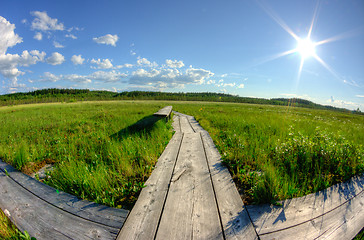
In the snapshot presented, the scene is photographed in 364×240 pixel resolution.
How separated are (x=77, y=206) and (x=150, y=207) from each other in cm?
106

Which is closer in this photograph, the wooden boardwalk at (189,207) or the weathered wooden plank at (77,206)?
the wooden boardwalk at (189,207)

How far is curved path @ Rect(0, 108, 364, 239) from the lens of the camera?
148cm

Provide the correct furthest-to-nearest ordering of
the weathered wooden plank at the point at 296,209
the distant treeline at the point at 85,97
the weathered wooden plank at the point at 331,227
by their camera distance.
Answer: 1. the distant treeline at the point at 85,97
2. the weathered wooden plank at the point at 296,209
3. the weathered wooden plank at the point at 331,227

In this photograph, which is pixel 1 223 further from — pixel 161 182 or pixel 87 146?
pixel 87 146

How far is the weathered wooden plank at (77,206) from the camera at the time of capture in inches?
65.1

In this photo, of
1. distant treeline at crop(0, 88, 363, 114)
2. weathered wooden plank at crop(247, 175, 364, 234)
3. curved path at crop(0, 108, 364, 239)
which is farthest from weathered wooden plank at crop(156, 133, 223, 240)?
distant treeline at crop(0, 88, 363, 114)

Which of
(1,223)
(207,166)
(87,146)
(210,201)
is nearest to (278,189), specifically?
(210,201)

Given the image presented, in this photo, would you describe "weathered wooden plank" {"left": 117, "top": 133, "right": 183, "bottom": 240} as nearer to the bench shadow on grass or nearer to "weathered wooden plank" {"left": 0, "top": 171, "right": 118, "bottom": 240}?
"weathered wooden plank" {"left": 0, "top": 171, "right": 118, "bottom": 240}

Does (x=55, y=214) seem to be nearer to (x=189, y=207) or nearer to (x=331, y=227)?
(x=189, y=207)

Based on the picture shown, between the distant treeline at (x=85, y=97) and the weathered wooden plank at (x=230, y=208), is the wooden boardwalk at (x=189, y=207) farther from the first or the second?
the distant treeline at (x=85, y=97)

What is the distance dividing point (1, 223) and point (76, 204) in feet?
2.38

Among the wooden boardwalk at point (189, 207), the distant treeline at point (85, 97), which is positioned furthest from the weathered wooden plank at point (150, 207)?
the distant treeline at point (85, 97)

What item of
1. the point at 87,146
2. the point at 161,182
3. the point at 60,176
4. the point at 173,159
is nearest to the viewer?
the point at 161,182

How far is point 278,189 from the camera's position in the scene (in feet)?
6.48
